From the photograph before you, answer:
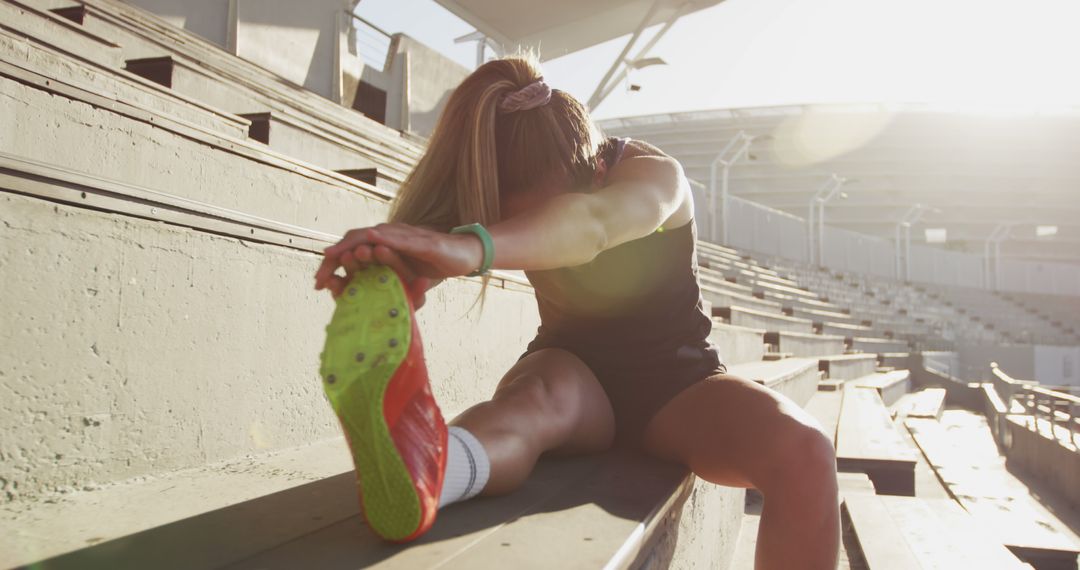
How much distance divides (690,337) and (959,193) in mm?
50504

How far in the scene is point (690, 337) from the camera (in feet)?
5.50

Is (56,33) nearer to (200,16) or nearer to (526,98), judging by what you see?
(526,98)

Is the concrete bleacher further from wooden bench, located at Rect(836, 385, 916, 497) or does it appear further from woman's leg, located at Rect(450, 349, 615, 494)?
wooden bench, located at Rect(836, 385, 916, 497)

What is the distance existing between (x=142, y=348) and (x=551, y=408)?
0.86 meters

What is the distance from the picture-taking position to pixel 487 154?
132 centimetres

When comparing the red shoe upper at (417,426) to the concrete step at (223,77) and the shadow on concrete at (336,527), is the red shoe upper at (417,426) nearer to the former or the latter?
the shadow on concrete at (336,527)

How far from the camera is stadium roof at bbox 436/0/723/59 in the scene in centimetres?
1108

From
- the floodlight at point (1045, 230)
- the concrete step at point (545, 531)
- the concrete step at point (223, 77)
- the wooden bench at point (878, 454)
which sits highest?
the floodlight at point (1045, 230)

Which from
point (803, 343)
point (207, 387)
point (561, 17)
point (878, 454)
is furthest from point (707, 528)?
point (561, 17)

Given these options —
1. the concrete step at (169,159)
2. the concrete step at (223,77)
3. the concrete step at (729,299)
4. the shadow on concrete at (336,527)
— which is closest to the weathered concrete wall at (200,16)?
the concrete step at (223,77)

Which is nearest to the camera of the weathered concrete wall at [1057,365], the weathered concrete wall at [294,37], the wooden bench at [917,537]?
the wooden bench at [917,537]

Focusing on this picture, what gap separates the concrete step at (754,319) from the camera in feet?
23.6

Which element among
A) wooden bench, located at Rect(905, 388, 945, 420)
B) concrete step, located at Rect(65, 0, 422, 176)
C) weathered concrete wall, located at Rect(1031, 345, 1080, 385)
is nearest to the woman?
concrete step, located at Rect(65, 0, 422, 176)

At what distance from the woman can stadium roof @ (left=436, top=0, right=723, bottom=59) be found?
1008 cm
